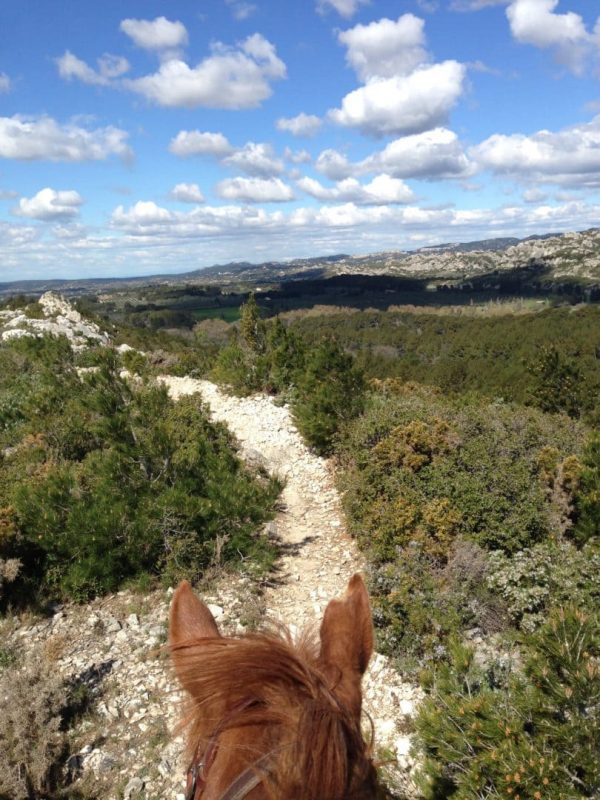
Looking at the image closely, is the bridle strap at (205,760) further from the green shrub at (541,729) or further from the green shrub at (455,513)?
the green shrub at (455,513)

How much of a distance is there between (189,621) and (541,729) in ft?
5.85

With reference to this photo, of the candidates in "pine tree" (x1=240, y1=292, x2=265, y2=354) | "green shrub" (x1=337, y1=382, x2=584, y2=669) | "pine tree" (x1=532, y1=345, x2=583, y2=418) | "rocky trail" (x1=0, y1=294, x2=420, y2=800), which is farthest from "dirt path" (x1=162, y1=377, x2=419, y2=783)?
"pine tree" (x1=532, y1=345, x2=583, y2=418)

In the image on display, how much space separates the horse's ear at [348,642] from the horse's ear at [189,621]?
38cm

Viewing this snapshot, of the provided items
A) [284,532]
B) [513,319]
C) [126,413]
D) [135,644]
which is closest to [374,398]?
[284,532]

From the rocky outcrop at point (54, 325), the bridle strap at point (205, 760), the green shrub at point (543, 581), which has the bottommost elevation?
the green shrub at point (543, 581)

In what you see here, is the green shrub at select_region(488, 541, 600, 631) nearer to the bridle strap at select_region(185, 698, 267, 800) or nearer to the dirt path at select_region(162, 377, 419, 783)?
the dirt path at select_region(162, 377, 419, 783)

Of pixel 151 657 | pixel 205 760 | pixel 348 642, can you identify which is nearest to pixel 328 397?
pixel 151 657

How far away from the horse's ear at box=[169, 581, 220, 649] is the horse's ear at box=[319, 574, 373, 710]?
377 mm

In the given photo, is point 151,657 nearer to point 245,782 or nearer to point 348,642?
point 348,642

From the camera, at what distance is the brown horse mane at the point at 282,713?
1.00 m

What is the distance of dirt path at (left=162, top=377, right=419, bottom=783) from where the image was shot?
442 cm

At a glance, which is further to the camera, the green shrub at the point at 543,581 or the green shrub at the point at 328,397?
the green shrub at the point at 328,397

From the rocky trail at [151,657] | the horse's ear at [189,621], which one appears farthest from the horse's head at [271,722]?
the rocky trail at [151,657]

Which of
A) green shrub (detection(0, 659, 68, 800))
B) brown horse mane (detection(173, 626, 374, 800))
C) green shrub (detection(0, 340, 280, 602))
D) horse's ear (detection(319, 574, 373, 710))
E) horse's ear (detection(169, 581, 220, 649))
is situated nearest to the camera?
brown horse mane (detection(173, 626, 374, 800))
